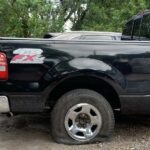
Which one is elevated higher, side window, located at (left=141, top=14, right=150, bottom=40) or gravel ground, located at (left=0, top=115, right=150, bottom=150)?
side window, located at (left=141, top=14, right=150, bottom=40)

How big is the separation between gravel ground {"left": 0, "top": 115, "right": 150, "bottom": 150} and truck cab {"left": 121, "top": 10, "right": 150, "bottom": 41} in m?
1.33

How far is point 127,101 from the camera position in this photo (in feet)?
17.4

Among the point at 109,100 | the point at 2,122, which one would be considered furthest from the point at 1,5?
the point at 109,100

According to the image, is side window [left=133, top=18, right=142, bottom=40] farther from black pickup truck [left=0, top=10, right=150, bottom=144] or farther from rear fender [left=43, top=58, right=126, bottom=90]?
rear fender [left=43, top=58, right=126, bottom=90]

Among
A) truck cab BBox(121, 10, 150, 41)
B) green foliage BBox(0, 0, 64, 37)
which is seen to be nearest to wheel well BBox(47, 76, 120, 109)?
truck cab BBox(121, 10, 150, 41)

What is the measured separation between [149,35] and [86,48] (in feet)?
4.10

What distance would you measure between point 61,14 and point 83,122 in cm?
1270

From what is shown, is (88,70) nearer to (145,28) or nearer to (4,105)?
(4,105)

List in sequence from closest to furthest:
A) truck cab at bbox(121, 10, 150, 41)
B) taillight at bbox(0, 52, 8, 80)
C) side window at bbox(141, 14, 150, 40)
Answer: taillight at bbox(0, 52, 8, 80) → side window at bbox(141, 14, 150, 40) → truck cab at bbox(121, 10, 150, 41)

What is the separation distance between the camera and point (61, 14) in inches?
693

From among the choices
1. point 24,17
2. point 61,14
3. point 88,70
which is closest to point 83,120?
point 88,70

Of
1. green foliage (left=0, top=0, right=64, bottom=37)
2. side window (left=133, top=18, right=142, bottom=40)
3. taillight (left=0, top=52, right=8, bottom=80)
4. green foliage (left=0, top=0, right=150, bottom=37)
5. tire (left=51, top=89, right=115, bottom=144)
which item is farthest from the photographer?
green foliage (left=0, top=0, right=150, bottom=37)

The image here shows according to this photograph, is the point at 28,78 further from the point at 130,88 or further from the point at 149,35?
the point at 149,35

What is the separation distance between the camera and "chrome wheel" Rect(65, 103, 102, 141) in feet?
17.3
